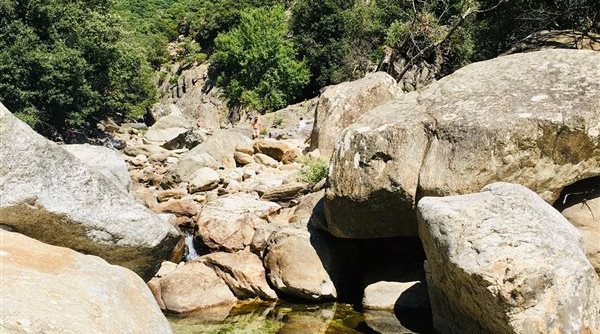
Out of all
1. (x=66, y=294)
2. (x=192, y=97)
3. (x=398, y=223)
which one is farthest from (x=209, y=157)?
(x=192, y=97)

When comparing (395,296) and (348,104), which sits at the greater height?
(348,104)

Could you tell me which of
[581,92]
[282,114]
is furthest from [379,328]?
[282,114]

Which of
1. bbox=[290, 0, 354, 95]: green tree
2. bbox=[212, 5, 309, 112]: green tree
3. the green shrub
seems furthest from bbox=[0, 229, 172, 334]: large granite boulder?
bbox=[212, 5, 309, 112]: green tree

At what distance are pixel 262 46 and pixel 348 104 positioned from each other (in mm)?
31344

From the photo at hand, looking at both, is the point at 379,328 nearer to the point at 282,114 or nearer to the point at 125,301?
the point at 125,301

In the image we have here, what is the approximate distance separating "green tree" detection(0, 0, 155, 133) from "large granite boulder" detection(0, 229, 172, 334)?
2222 centimetres

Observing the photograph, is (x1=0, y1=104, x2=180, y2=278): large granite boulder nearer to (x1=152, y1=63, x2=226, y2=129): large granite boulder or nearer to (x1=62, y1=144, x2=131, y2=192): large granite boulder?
(x1=62, y1=144, x2=131, y2=192): large granite boulder

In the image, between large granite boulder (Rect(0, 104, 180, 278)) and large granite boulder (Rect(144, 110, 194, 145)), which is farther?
large granite boulder (Rect(144, 110, 194, 145))

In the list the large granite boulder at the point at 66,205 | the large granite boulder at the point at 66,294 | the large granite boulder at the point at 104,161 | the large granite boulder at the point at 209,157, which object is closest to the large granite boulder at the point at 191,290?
the large granite boulder at the point at 104,161

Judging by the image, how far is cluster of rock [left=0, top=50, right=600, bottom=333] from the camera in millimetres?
5051

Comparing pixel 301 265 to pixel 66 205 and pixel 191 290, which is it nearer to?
pixel 191 290

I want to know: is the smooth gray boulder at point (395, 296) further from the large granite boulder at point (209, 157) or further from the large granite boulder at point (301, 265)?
the large granite boulder at point (209, 157)

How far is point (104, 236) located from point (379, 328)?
4.15m

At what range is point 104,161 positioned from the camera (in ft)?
26.1
